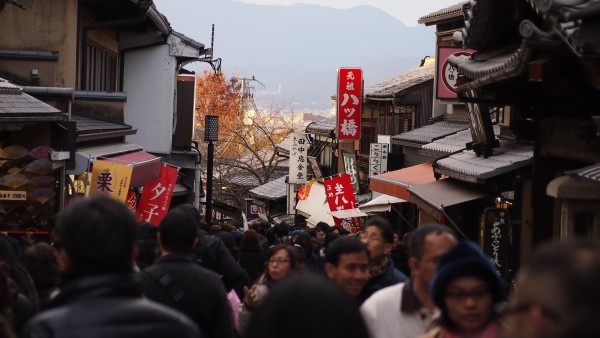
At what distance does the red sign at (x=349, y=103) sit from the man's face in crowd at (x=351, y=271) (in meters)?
25.2

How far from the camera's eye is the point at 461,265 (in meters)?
4.68

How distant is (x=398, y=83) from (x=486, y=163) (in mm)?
17834

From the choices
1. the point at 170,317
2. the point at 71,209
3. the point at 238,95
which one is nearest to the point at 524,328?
the point at 170,317

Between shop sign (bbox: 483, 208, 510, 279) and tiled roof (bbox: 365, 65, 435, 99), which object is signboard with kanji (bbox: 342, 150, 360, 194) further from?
→ shop sign (bbox: 483, 208, 510, 279)

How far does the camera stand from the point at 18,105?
1361cm

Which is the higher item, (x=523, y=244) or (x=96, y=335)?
(x=96, y=335)

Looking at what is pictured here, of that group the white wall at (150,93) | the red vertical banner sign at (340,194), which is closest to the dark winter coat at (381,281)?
the red vertical banner sign at (340,194)

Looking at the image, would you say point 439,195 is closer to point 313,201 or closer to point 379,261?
point 379,261

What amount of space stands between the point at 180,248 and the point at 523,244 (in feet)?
28.1

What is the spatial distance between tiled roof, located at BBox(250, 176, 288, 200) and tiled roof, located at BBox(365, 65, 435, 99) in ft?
29.6

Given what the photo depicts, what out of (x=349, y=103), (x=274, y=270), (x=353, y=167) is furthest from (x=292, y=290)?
(x=353, y=167)

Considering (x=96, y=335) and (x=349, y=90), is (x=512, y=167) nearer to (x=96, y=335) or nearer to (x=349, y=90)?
(x=96, y=335)

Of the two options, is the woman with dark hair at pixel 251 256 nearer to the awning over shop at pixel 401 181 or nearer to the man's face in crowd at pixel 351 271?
the awning over shop at pixel 401 181

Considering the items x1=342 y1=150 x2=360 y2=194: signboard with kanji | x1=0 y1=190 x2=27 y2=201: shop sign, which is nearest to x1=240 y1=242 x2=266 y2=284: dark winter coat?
x1=0 y1=190 x2=27 y2=201: shop sign
